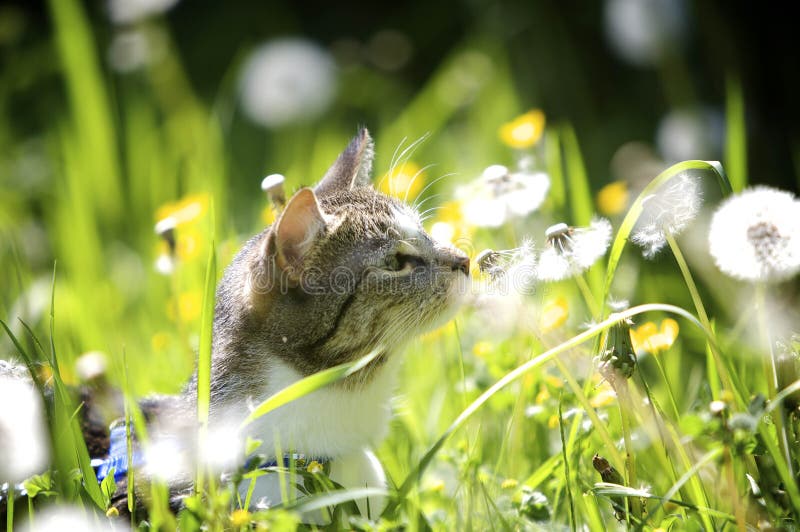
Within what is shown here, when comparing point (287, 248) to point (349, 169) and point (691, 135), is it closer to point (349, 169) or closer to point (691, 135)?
point (349, 169)

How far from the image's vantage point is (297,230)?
1420 millimetres

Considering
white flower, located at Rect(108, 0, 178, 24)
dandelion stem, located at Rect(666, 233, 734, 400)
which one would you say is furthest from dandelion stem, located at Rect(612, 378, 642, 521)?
white flower, located at Rect(108, 0, 178, 24)

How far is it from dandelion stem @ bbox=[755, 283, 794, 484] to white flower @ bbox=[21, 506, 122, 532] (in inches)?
38.5

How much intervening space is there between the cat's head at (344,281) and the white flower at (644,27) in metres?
1.67

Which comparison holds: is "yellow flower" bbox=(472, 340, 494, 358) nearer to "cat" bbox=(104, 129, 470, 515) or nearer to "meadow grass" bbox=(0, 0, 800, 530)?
"meadow grass" bbox=(0, 0, 800, 530)

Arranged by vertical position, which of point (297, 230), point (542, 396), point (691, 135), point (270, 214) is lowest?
point (542, 396)

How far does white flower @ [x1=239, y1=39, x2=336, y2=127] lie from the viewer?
11.6 feet

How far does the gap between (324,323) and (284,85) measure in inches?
90.7

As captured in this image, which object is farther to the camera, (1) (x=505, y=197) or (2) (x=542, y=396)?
(1) (x=505, y=197)

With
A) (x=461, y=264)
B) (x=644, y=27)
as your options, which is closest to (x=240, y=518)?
(x=461, y=264)

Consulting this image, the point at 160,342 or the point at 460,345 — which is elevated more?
the point at 160,342

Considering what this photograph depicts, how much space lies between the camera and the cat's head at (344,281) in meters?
1.42

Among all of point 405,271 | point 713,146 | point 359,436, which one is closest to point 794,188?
point 713,146

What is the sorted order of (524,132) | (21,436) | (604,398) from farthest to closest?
(524,132)
(604,398)
(21,436)
